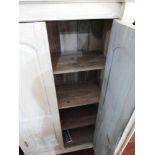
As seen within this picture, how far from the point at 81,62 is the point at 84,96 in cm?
35

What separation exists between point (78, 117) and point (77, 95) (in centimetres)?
38

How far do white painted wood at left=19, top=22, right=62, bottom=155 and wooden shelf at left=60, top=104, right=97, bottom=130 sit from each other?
0.48 feet

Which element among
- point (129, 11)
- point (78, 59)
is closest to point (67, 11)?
point (129, 11)

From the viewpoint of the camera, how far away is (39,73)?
0.88m

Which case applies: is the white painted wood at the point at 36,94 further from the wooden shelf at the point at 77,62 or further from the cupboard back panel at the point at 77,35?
the cupboard back panel at the point at 77,35

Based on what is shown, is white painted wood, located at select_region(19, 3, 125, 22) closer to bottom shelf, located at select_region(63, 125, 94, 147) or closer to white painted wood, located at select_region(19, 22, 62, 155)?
white painted wood, located at select_region(19, 22, 62, 155)

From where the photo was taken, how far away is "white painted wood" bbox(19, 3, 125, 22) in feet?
2.15

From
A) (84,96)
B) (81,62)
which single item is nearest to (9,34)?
(81,62)

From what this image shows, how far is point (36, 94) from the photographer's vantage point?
996 millimetres

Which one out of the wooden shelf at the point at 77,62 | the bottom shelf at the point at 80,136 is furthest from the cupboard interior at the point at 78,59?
the bottom shelf at the point at 80,136

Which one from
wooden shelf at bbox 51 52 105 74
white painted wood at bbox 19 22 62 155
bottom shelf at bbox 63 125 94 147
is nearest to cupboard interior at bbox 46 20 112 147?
wooden shelf at bbox 51 52 105 74

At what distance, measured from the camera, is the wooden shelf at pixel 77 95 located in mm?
A: 1180
